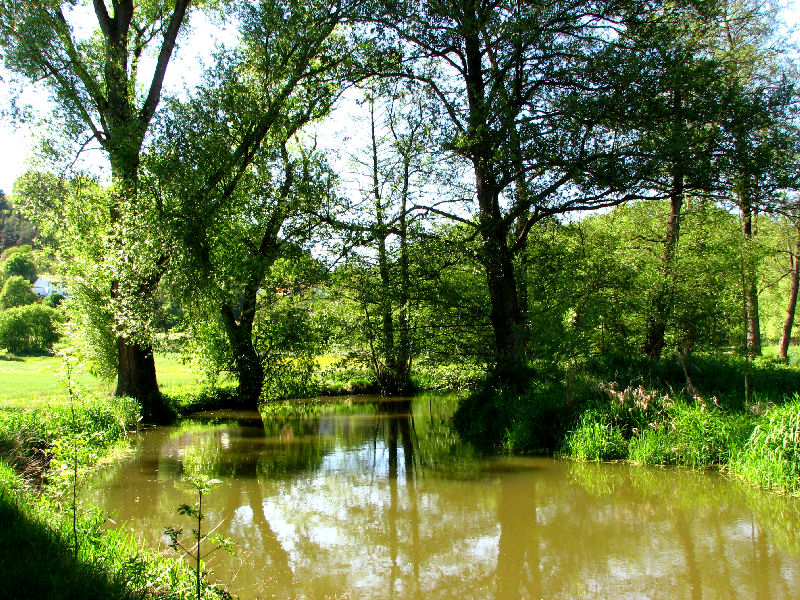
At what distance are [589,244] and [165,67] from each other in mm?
11537

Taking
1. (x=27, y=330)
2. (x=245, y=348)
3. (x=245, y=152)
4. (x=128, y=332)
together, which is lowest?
(x=245, y=348)

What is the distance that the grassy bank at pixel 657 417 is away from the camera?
762 centimetres

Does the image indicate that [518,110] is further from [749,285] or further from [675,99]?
[749,285]

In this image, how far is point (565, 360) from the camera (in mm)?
12141

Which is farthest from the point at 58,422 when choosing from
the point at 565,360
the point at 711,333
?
the point at 711,333

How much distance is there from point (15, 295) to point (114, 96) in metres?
39.8

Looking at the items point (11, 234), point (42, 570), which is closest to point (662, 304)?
point (42, 570)

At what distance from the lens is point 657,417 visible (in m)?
9.20

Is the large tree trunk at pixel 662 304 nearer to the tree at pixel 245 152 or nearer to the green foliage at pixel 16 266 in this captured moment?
the tree at pixel 245 152

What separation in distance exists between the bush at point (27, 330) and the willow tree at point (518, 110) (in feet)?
104

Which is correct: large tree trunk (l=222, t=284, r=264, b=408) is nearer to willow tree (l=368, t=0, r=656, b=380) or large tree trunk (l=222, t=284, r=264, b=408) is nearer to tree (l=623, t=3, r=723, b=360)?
willow tree (l=368, t=0, r=656, b=380)

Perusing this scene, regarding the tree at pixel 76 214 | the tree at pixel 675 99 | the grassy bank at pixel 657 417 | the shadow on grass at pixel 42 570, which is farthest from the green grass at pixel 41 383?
the tree at pixel 675 99

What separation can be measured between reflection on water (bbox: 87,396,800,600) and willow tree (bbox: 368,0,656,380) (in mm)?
4408

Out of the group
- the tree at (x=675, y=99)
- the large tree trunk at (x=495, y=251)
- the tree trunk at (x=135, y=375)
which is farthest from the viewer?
the tree trunk at (x=135, y=375)
